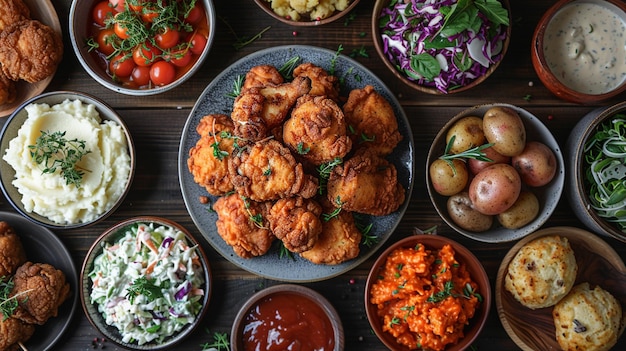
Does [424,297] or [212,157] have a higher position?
[212,157]

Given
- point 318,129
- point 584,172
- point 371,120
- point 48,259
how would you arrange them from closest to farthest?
point 318,129 → point 371,120 → point 584,172 → point 48,259

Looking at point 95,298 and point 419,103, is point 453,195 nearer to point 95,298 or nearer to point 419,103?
point 419,103

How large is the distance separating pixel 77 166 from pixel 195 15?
1.22 meters

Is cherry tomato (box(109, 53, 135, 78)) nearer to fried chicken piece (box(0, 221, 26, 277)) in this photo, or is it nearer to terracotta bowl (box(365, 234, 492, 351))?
fried chicken piece (box(0, 221, 26, 277))

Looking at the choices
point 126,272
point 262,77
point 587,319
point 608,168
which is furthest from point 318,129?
point 587,319

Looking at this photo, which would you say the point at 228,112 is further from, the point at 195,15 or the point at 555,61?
the point at 555,61

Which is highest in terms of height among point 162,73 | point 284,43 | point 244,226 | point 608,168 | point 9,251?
point 284,43

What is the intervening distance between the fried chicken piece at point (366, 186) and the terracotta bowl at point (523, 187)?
23cm

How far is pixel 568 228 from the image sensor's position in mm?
3412

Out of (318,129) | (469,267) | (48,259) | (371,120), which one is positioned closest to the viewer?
(318,129)

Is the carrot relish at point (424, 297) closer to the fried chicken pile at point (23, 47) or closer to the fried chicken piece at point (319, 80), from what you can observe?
the fried chicken piece at point (319, 80)

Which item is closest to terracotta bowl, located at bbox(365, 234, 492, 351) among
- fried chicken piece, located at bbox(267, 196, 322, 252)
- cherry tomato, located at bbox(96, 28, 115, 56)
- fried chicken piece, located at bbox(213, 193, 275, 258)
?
fried chicken piece, located at bbox(267, 196, 322, 252)

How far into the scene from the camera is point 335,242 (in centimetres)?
334

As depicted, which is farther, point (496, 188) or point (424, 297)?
point (424, 297)
